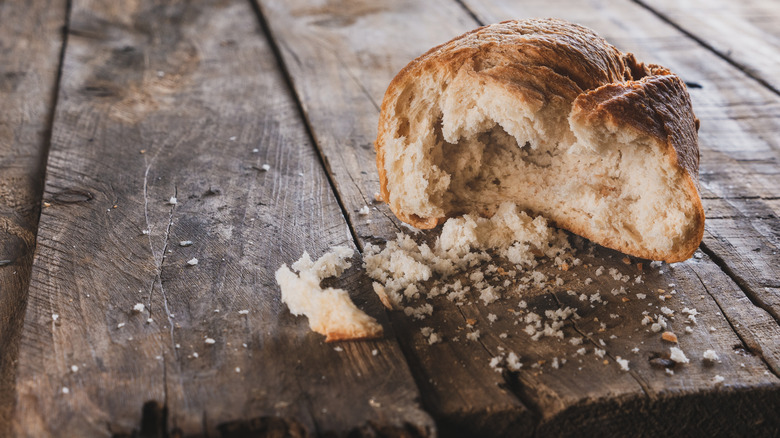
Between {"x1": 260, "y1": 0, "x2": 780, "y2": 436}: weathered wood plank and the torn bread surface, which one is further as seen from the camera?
the torn bread surface

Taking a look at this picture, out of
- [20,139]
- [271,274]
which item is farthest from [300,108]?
[271,274]

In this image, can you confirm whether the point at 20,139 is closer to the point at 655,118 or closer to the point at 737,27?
the point at 655,118

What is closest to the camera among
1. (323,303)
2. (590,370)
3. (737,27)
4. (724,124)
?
(590,370)

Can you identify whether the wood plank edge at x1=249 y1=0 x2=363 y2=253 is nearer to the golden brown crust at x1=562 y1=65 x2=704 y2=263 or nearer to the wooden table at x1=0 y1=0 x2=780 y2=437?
the wooden table at x1=0 y1=0 x2=780 y2=437

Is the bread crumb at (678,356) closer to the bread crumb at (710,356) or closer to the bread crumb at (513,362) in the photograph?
the bread crumb at (710,356)

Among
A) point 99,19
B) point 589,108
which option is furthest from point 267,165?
point 99,19

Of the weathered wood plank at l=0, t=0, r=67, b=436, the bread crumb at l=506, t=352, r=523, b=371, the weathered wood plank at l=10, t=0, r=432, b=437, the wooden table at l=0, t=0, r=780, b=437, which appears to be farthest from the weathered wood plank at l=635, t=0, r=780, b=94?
the weathered wood plank at l=0, t=0, r=67, b=436

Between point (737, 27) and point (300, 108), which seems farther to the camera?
point (737, 27)
